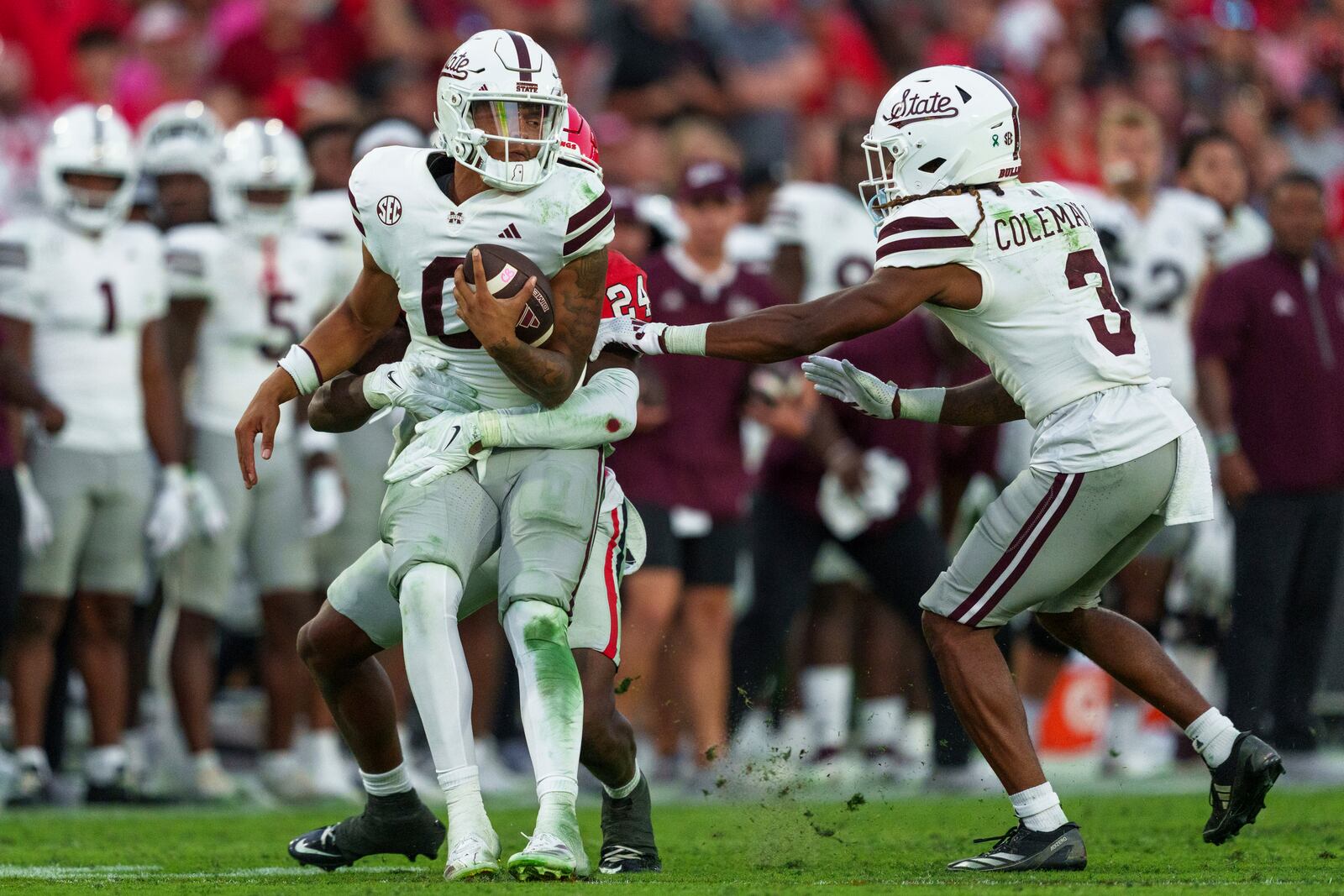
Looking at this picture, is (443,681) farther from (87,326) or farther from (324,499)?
(87,326)

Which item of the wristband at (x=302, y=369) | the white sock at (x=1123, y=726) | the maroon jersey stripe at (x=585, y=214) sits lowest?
the white sock at (x=1123, y=726)

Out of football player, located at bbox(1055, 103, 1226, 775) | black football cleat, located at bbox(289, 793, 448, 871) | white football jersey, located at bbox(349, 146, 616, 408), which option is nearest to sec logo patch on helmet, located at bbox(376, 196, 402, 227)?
white football jersey, located at bbox(349, 146, 616, 408)

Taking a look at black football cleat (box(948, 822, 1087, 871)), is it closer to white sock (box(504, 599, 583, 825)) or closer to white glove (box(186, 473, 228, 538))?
white sock (box(504, 599, 583, 825))

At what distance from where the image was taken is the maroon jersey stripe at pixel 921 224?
15.9ft

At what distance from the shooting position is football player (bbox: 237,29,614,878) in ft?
14.9

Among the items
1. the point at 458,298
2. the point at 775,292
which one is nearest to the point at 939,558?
the point at 775,292

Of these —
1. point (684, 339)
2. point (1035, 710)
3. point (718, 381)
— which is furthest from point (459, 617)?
point (1035, 710)

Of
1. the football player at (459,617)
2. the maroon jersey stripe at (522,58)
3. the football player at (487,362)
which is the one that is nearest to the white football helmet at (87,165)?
the football player at (459,617)

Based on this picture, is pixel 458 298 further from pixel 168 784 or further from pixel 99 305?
pixel 168 784

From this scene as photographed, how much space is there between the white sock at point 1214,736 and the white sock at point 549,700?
1538mm

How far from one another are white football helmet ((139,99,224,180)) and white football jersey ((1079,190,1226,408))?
→ 3.34 metres

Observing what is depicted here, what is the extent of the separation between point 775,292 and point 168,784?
2899 mm

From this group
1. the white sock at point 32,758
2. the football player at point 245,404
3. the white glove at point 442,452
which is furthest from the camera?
the football player at point 245,404

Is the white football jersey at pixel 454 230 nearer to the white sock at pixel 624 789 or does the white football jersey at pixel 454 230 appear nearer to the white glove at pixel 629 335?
the white glove at pixel 629 335
